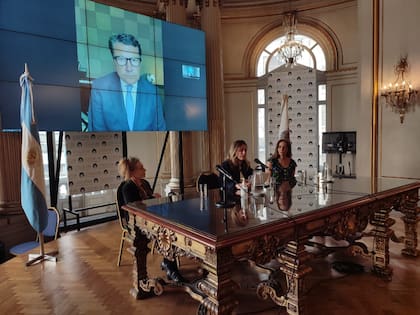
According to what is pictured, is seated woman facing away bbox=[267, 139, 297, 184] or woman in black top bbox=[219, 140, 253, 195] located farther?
seated woman facing away bbox=[267, 139, 297, 184]

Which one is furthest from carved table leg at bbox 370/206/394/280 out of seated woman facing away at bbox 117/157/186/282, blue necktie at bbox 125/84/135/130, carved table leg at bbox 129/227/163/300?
blue necktie at bbox 125/84/135/130

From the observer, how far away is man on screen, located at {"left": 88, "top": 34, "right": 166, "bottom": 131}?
16.8 feet

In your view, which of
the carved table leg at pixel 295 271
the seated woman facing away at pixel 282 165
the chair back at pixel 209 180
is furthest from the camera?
the chair back at pixel 209 180

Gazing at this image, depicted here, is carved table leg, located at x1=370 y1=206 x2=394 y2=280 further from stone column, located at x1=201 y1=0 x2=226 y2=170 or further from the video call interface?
stone column, located at x1=201 y1=0 x2=226 y2=170

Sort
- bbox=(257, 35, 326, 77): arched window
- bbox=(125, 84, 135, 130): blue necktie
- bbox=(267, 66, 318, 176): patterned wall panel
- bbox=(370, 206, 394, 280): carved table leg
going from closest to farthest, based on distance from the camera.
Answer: bbox=(370, 206, 394, 280): carved table leg
bbox=(125, 84, 135, 130): blue necktie
bbox=(267, 66, 318, 176): patterned wall panel
bbox=(257, 35, 326, 77): arched window

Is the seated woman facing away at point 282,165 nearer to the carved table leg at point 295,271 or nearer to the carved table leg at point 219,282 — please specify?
the carved table leg at point 295,271

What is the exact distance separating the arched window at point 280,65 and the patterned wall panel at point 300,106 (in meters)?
0.16

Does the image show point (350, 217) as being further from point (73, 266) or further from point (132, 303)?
point (73, 266)

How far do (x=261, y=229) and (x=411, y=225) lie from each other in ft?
8.54

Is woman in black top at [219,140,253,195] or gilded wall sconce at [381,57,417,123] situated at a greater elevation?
gilded wall sconce at [381,57,417,123]

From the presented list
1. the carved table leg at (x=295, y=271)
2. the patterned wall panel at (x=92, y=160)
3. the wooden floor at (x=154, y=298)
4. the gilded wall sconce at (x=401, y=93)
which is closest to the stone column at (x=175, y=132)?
the patterned wall panel at (x=92, y=160)

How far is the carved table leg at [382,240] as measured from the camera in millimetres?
3001

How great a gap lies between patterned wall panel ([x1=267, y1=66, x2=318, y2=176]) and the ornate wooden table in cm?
461

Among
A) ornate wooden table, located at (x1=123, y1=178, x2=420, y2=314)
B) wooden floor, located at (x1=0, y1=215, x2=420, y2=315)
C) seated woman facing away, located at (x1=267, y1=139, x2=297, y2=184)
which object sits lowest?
wooden floor, located at (x1=0, y1=215, x2=420, y2=315)
